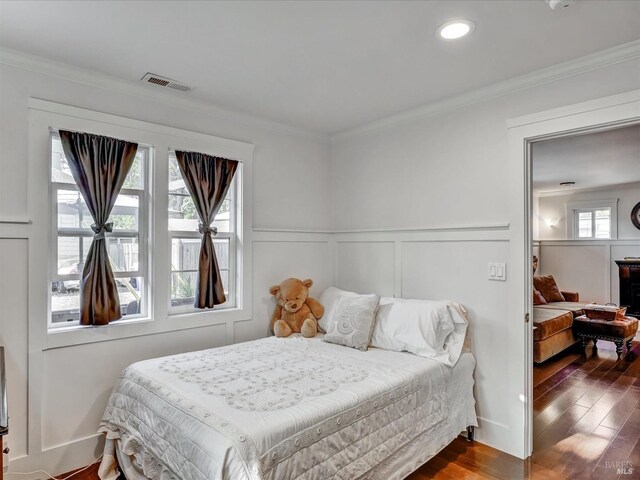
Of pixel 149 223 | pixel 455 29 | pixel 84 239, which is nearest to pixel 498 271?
pixel 455 29

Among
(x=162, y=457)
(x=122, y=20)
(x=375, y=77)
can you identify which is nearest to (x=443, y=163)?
(x=375, y=77)

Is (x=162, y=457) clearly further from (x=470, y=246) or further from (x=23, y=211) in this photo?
(x=470, y=246)

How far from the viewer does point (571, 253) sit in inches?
284

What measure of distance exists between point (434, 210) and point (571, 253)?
561 cm

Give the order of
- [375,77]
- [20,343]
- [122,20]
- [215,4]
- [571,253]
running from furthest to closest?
[571,253] < [375,77] < [20,343] < [122,20] < [215,4]

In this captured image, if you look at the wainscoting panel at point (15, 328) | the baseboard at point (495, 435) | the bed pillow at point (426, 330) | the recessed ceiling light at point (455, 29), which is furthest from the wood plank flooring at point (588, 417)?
the wainscoting panel at point (15, 328)

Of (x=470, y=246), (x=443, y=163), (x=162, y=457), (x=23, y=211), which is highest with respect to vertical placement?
(x=443, y=163)

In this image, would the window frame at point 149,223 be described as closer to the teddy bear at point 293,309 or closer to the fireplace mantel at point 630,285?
the teddy bear at point 293,309

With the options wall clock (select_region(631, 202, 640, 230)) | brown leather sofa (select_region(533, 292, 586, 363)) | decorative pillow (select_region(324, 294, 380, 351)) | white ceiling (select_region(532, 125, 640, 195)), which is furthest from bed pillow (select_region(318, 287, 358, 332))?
wall clock (select_region(631, 202, 640, 230))

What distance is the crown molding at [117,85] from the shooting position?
2.25 m

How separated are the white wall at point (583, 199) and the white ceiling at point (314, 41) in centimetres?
573

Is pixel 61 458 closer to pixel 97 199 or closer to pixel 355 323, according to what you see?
pixel 97 199

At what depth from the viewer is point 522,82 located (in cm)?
257

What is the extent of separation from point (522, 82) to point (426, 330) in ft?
5.93
